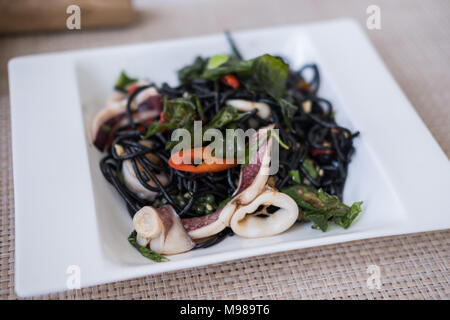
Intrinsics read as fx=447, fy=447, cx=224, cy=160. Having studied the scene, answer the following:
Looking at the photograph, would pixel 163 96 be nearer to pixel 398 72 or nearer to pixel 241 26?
pixel 241 26

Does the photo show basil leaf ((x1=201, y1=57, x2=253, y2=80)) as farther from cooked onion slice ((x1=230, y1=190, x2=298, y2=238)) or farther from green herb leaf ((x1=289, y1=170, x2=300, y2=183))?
cooked onion slice ((x1=230, y1=190, x2=298, y2=238))

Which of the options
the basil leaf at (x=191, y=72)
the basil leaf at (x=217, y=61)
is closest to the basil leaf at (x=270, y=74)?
the basil leaf at (x=217, y=61)

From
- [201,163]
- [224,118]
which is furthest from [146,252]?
[224,118]

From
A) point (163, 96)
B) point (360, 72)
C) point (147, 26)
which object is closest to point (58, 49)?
point (147, 26)

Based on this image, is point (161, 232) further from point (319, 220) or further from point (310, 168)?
point (310, 168)

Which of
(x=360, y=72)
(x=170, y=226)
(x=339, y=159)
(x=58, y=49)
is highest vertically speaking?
(x=58, y=49)

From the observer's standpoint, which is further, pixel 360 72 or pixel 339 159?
pixel 360 72

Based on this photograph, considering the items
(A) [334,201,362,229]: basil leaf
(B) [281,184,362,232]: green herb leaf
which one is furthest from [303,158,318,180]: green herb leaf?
(A) [334,201,362,229]: basil leaf
